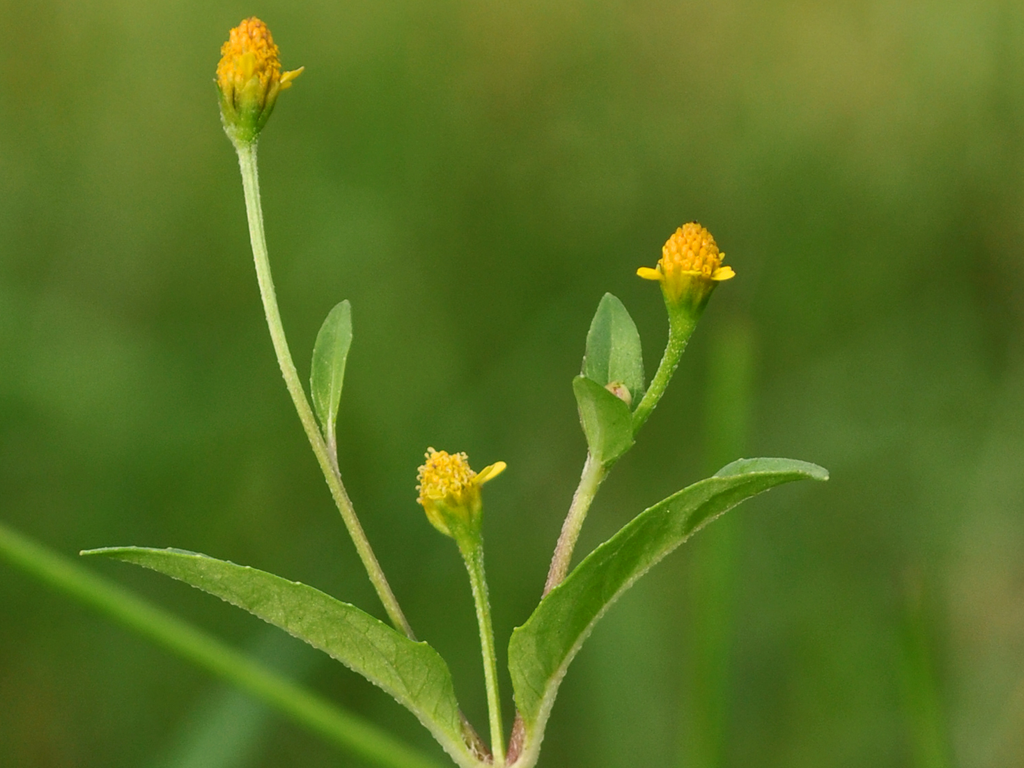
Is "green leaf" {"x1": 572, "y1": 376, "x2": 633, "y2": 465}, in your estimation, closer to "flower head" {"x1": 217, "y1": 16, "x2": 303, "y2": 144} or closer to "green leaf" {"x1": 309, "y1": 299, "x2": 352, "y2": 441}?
"green leaf" {"x1": 309, "y1": 299, "x2": 352, "y2": 441}

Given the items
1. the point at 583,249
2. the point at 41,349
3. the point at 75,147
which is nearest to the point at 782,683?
the point at 583,249

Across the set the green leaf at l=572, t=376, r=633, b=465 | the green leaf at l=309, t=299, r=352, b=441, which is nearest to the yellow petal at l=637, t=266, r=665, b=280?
the green leaf at l=572, t=376, r=633, b=465

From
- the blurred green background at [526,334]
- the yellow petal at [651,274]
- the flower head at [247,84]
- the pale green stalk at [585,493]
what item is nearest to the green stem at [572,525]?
the pale green stalk at [585,493]

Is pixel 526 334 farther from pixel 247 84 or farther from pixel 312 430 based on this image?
pixel 312 430

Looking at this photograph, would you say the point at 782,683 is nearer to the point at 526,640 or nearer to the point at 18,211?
the point at 526,640

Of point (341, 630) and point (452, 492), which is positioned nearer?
point (341, 630)

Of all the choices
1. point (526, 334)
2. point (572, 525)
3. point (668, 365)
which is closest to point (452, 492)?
point (572, 525)

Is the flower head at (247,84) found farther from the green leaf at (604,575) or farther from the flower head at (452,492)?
the green leaf at (604,575)
